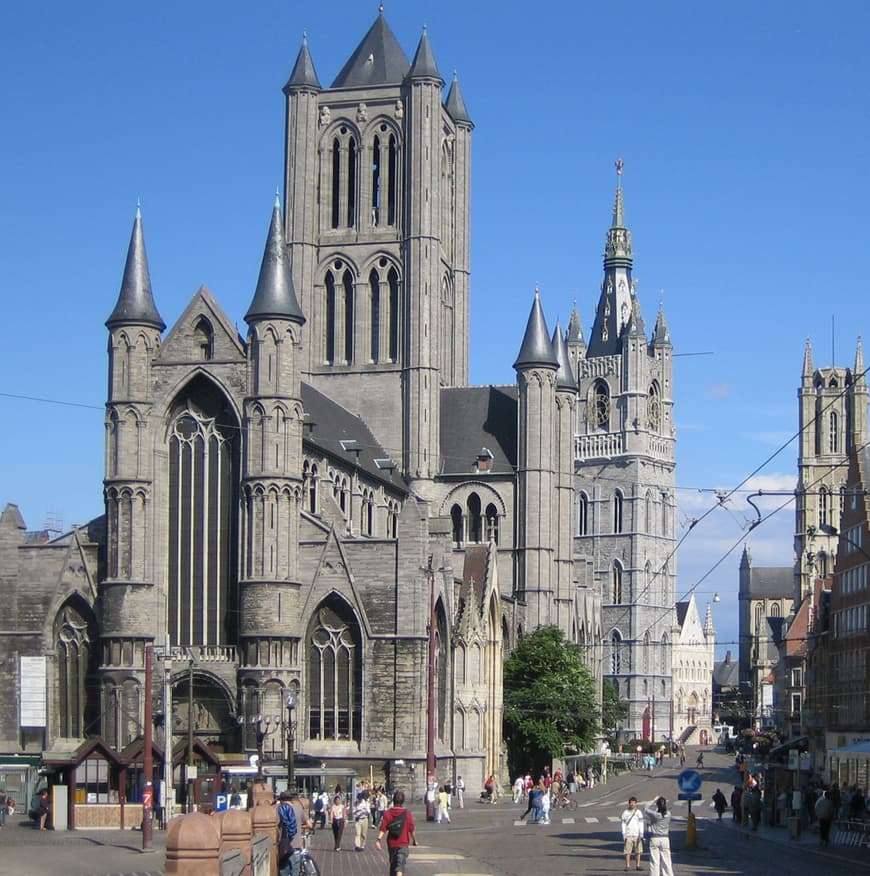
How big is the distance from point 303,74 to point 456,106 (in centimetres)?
838

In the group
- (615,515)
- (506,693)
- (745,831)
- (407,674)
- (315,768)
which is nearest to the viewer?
(745,831)

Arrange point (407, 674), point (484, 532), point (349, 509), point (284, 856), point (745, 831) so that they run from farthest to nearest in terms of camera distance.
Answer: point (484, 532)
point (349, 509)
point (407, 674)
point (745, 831)
point (284, 856)

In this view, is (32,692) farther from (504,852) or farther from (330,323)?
(504,852)

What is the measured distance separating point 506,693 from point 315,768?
25.1 m

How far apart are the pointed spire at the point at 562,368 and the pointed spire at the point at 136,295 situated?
24279 millimetres

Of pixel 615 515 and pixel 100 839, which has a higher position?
pixel 615 515

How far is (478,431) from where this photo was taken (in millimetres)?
81938

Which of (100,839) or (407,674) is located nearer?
(100,839)

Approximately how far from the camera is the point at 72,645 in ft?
204

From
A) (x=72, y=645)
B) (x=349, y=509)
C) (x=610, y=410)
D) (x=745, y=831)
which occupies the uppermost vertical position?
(x=610, y=410)

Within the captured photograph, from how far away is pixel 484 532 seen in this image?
81312mm

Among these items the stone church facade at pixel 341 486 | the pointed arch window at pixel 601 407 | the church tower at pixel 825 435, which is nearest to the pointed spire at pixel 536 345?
the stone church facade at pixel 341 486

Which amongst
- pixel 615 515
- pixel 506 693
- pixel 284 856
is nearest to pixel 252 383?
pixel 506 693

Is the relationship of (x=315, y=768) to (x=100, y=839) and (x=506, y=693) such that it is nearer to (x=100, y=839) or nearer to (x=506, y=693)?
(x=100, y=839)
